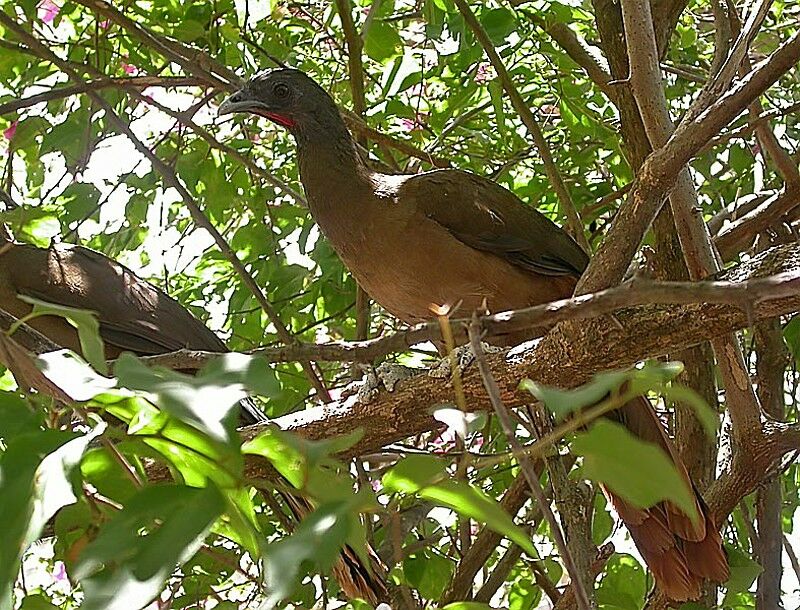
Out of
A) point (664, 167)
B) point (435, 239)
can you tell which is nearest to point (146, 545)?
point (664, 167)

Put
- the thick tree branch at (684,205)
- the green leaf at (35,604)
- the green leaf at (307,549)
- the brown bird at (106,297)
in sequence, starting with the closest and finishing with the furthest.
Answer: the green leaf at (307,549), the green leaf at (35,604), the thick tree branch at (684,205), the brown bird at (106,297)

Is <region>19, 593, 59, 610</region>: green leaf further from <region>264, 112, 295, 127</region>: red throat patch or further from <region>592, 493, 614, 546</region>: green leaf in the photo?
<region>264, 112, 295, 127</region>: red throat patch

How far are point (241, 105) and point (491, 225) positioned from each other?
0.67 m

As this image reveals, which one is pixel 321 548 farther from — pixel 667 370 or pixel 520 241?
pixel 520 241

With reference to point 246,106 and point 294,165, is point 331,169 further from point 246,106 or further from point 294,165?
point 294,165

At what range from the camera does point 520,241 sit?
7.57ft

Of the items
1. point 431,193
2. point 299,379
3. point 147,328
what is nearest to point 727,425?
point 431,193

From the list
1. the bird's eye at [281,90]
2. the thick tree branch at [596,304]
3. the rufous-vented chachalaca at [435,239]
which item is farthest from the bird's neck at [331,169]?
the thick tree branch at [596,304]

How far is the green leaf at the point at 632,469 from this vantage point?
0.55m

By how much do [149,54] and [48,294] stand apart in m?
0.73

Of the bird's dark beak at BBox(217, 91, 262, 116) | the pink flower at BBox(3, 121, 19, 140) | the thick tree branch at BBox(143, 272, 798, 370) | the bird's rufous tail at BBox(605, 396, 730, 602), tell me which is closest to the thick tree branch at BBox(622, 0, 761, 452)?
the bird's rufous tail at BBox(605, 396, 730, 602)

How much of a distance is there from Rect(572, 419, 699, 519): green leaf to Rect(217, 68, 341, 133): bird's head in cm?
202

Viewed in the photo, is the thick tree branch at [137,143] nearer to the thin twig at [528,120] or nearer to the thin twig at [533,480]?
the thin twig at [528,120]

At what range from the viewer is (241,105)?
247 centimetres
